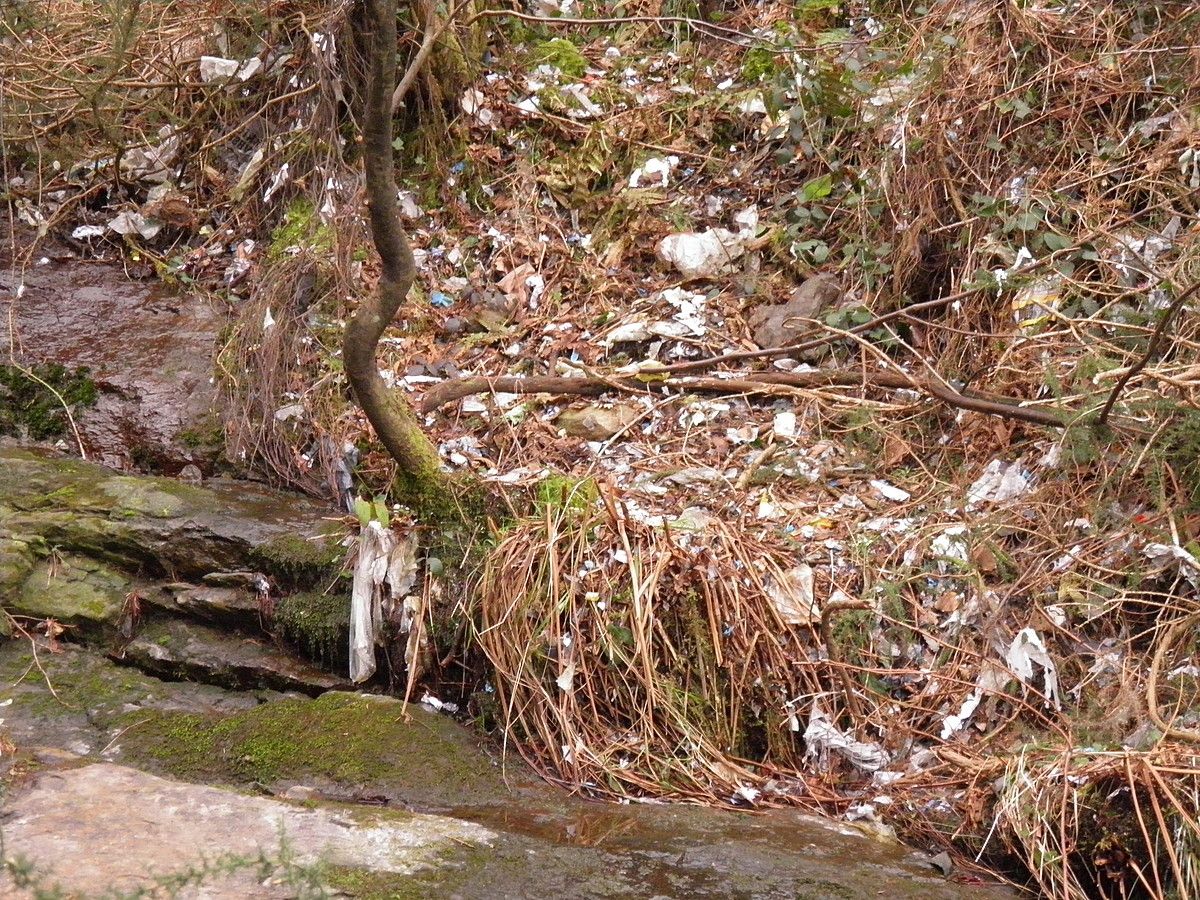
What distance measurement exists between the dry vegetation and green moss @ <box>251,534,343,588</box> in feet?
1.24

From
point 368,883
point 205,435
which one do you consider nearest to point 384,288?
point 205,435

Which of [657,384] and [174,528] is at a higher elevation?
[657,384]

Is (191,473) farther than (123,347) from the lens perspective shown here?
No

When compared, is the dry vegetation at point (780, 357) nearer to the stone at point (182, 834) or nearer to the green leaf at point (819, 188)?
the green leaf at point (819, 188)

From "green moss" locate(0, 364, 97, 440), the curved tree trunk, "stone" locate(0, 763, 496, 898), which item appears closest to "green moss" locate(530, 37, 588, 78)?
the curved tree trunk

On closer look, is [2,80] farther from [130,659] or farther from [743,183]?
[743,183]

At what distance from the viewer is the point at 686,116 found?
Result: 16.6 feet

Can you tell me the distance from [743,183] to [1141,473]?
83.2 inches

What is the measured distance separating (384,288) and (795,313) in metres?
1.70

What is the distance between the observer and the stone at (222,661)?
3426mm

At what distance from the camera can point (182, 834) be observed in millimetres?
2357

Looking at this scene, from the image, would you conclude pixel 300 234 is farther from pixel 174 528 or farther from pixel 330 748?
pixel 330 748

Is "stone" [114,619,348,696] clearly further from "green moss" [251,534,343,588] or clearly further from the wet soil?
the wet soil

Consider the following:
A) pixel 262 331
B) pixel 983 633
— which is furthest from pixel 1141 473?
pixel 262 331
